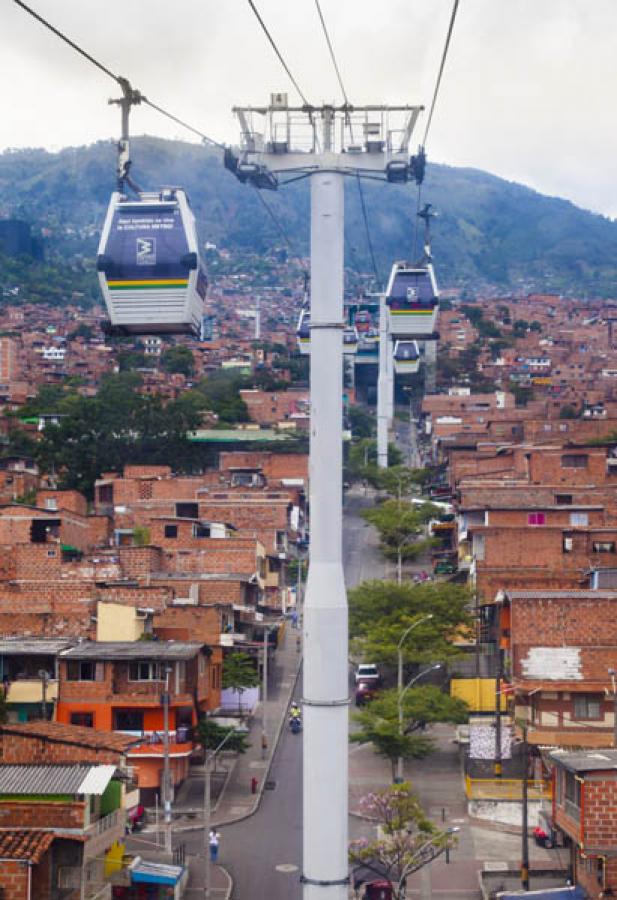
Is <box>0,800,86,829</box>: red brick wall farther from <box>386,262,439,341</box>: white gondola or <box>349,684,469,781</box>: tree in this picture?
<box>349,684,469,781</box>: tree

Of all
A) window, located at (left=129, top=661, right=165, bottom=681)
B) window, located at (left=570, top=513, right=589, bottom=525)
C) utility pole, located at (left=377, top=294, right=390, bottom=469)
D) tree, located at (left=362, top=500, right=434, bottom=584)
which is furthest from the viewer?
utility pole, located at (left=377, top=294, right=390, bottom=469)

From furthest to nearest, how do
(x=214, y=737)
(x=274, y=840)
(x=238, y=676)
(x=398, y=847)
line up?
1. (x=238, y=676)
2. (x=214, y=737)
3. (x=274, y=840)
4. (x=398, y=847)

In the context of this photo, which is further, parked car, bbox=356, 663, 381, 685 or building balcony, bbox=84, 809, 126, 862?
parked car, bbox=356, 663, 381, 685

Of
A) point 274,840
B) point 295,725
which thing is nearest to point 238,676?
point 295,725

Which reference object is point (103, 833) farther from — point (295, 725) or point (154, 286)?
point (295, 725)

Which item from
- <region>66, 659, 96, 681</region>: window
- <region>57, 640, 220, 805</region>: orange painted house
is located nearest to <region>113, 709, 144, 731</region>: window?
<region>57, 640, 220, 805</region>: orange painted house

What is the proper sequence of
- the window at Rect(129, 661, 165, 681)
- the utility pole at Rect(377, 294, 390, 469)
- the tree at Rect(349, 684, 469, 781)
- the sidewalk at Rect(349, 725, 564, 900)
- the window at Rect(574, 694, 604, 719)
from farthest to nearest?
the utility pole at Rect(377, 294, 390, 469), the window at Rect(574, 694, 604, 719), the window at Rect(129, 661, 165, 681), the tree at Rect(349, 684, 469, 781), the sidewalk at Rect(349, 725, 564, 900)
